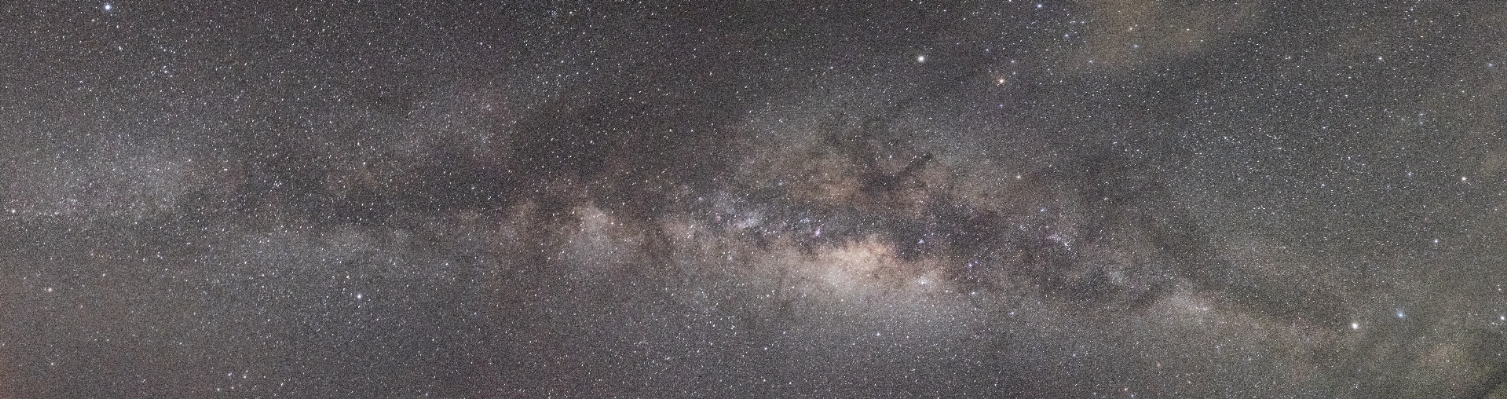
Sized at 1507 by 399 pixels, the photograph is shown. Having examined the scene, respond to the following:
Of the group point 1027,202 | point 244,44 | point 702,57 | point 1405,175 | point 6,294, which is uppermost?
point 244,44

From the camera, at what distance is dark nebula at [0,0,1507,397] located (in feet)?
12.8

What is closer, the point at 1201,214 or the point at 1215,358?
the point at 1201,214

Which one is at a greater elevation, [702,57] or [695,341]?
[702,57]

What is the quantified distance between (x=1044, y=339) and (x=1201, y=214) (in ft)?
3.59

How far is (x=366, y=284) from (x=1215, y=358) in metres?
4.91

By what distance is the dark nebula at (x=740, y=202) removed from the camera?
3.90 meters

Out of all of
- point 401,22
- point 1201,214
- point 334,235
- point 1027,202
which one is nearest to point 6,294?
point 334,235

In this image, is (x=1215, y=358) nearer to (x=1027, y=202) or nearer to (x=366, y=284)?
(x=1027, y=202)

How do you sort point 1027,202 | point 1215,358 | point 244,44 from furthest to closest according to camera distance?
point 1215,358, point 1027,202, point 244,44

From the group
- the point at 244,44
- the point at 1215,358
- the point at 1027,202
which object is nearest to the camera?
the point at 244,44

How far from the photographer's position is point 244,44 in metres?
3.88

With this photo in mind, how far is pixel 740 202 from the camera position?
13.7 feet

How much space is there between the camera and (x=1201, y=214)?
4168 mm

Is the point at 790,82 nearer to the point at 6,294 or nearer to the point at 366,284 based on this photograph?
the point at 366,284
